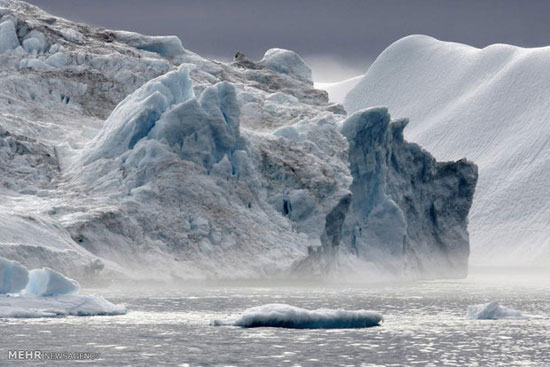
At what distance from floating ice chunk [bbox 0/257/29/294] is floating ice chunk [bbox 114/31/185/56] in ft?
163

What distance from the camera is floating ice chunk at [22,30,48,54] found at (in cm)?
8056

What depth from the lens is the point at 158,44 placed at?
89.3 m

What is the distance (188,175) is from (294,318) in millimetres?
28610

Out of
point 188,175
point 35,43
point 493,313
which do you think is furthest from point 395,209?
point 493,313

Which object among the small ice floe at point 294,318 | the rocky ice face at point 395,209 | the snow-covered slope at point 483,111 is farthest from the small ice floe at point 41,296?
the snow-covered slope at point 483,111

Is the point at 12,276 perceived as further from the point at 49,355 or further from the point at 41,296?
the point at 49,355

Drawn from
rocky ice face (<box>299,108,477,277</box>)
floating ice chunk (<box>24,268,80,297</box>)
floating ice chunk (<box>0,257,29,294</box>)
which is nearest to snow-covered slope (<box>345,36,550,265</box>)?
rocky ice face (<box>299,108,477,277</box>)

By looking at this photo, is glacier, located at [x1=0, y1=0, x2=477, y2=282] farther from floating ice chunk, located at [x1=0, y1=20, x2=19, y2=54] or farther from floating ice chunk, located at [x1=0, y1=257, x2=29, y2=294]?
floating ice chunk, located at [x1=0, y1=257, x2=29, y2=294]

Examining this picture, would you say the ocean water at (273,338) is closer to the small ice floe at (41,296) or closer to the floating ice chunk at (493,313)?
the floating ice chunk at (493,313)

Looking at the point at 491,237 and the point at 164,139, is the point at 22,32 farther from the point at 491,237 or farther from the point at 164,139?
the point at 491,237

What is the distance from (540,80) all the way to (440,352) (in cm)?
11870

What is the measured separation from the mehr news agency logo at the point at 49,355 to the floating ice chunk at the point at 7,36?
51900mm

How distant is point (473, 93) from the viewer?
15238 centimetres

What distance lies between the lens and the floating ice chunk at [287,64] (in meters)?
95.0
